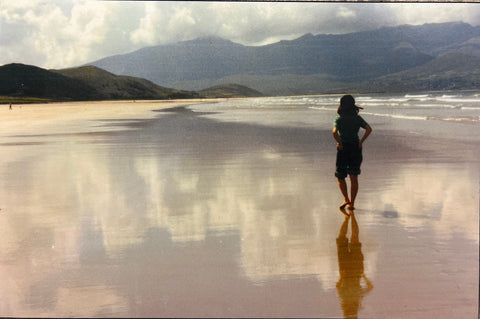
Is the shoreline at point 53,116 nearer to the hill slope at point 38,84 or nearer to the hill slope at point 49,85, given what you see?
the hill slope at point 38,84

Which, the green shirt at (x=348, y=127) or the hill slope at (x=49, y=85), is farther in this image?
the hill slope at (x=49, y=85)

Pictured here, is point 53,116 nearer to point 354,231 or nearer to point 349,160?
point 349,160

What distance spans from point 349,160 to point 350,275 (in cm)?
274

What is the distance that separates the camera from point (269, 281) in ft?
13.1

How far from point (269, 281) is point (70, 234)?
103 inches

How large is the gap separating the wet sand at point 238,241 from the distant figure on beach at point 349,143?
326 millimetres

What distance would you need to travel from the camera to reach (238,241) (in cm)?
Answer: 512

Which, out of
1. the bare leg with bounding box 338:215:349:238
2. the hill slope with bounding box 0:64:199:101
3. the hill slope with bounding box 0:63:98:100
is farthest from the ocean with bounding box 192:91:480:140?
the hill slope with bounding box 0:64:199:101

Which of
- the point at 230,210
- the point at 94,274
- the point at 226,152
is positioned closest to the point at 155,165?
the point at 226,152

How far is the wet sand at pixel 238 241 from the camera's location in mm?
3654

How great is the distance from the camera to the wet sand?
3.65 metres

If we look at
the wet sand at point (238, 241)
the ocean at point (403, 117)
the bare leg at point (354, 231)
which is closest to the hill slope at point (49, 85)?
the ocean at point (403, 117)

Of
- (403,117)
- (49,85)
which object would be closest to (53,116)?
(403,117)

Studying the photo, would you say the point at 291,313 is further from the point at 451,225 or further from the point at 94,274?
the point at 451,225
